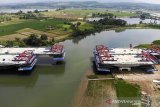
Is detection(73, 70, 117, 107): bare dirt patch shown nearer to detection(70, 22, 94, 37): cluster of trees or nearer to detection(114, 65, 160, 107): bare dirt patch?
detection(114, 65, 160, 107): bare dirt patch

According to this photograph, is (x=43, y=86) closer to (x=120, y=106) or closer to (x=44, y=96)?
(x=44, y=96)

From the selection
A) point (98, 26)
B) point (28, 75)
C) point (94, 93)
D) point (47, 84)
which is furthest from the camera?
point (98, 26)

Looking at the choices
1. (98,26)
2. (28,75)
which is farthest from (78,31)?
(28,75)


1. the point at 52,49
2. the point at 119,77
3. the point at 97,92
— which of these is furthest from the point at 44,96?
the point at 52,49

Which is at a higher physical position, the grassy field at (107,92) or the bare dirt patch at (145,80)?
the bare dirt patch at (145,80)

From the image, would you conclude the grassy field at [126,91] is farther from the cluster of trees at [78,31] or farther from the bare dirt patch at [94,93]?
the cluster of trees at [78,31]

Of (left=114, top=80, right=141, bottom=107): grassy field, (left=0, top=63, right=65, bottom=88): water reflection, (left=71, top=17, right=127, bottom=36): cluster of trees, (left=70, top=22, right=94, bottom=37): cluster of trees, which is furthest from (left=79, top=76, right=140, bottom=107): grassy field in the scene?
(left=71, top=17, right=127, bottom=36): cluster of trees

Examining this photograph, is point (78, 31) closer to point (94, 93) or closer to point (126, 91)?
point (94, 93)

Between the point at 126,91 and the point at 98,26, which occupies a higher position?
the point at 98,26

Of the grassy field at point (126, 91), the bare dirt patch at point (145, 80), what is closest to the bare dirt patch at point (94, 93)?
the grassy field at point (126, 91)

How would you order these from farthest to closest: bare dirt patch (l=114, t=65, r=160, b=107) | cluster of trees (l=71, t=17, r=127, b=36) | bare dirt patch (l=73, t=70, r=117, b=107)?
cluster of trees (l=71, t=17, r=127, b=36)
bare dirt patch (l=114, t=65, r=160, b=107)
bare dirt patch (l=73, t=70, r=117, b=107)

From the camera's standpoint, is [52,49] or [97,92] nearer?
[97,92]
